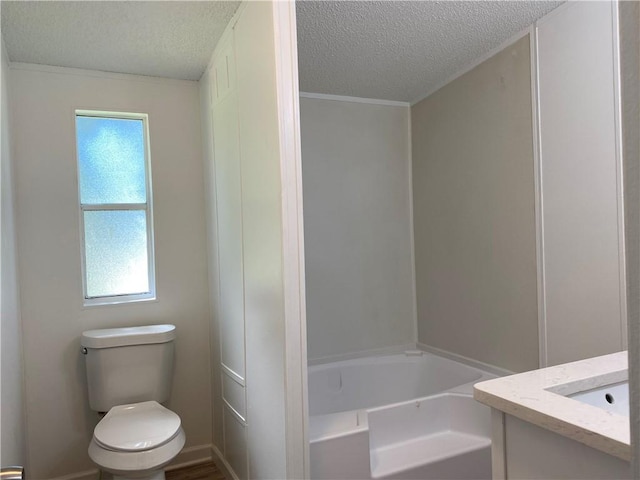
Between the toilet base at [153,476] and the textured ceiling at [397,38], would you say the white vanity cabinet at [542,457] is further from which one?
the textured ceiling at [397,38]

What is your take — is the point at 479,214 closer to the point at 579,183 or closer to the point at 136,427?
the point at 579,183

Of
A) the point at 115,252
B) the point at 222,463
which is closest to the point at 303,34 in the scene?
the point at 115,252

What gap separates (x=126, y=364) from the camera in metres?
2.34

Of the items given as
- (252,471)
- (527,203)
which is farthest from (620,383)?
(252,471)

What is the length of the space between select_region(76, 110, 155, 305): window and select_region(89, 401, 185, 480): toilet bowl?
75 cm

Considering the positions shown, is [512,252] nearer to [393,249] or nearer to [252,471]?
[393,249]

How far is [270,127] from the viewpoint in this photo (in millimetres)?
1718

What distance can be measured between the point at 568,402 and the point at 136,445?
1760 millimetres

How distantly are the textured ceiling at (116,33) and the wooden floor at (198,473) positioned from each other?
235 cm

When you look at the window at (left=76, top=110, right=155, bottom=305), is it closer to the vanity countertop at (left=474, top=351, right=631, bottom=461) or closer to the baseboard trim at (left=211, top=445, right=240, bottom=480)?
the baseboard trim at (left=211, top=445, right=240, bottom=480)

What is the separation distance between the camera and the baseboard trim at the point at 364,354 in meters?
3.03

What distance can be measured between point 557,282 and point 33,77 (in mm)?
2940

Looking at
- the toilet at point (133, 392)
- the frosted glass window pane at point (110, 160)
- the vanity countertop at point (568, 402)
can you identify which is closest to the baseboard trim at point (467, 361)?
the vanity countertop at point (568, 402)

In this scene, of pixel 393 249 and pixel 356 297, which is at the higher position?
pixel 393 249
